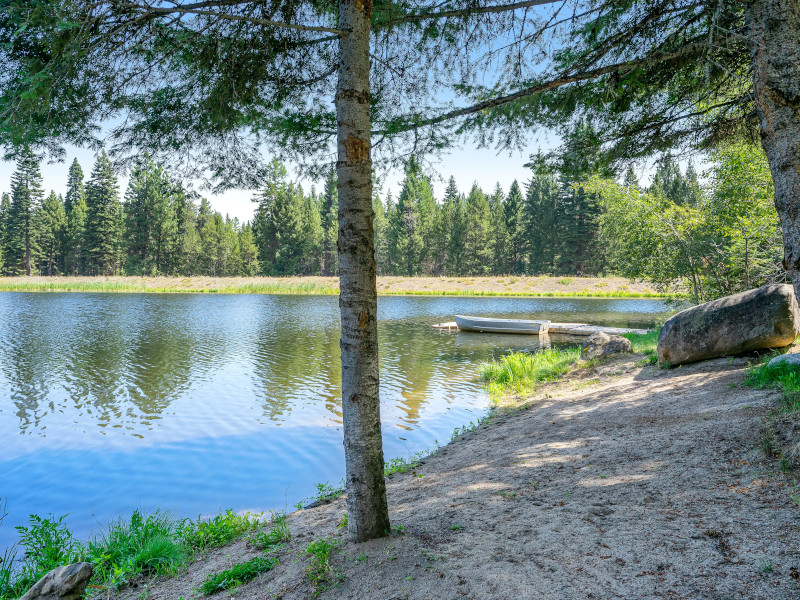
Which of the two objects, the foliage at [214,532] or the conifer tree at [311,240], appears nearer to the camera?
the foliage at [214,532]

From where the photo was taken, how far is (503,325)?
2067 centimetres

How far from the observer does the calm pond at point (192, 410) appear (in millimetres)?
6012

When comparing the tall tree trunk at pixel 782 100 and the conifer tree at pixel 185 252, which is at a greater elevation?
the conifer tree at pixel 185 252

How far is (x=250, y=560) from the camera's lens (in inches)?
134

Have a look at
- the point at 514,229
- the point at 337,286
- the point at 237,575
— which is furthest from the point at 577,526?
the point at 514,229

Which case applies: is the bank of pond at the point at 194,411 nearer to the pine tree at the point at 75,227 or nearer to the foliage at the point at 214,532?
the foliage at the point at 214,532

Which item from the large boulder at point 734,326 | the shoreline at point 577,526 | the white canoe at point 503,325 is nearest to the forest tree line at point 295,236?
the white canoe at point 503,325

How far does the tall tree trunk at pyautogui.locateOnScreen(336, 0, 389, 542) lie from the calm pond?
2.96 m

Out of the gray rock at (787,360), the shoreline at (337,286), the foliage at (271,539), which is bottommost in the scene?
the foliage at (271,539)

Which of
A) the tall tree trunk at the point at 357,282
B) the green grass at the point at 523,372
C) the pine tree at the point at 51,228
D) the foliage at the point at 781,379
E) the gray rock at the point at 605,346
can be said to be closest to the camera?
the tall tree trunk at the point at 357,282

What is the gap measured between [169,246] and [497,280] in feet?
127

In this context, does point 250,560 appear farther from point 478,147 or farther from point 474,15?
point 474,15

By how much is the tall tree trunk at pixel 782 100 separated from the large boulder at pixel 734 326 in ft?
14.2

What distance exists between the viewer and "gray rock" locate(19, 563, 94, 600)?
10.4ft
